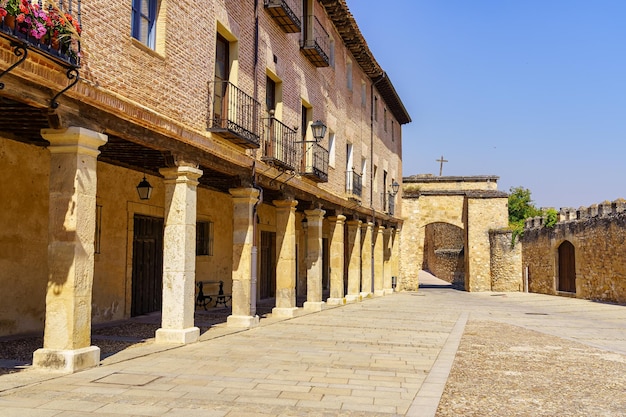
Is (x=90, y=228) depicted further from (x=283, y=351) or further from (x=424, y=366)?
(x=424, y=366)

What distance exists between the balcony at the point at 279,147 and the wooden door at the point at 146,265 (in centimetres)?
324

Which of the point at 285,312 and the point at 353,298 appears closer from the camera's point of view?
the point at 285,312

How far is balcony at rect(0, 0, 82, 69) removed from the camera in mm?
5414

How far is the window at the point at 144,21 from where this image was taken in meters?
8.14

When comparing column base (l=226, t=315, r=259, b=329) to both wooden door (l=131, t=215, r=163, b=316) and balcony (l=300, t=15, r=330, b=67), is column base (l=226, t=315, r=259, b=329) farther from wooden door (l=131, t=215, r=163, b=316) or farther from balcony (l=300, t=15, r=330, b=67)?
balcony (l=300, t=15, r=330, b=67)

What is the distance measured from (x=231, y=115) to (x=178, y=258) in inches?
129

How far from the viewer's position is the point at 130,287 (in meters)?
12.5

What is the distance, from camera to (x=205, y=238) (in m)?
15.9

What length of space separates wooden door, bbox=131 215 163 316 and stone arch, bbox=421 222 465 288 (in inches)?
1153

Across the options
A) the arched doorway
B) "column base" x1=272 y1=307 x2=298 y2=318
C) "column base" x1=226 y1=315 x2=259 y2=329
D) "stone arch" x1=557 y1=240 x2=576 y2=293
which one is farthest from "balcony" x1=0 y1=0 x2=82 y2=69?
the arched doorway

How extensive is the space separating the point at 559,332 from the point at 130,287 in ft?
30.3

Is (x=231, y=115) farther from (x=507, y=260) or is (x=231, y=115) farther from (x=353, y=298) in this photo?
(x=507, y=260)

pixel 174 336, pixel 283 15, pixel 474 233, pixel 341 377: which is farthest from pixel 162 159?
pixel 474 233

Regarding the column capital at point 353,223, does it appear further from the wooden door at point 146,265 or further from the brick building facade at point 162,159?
the wooden door at point 146,265
